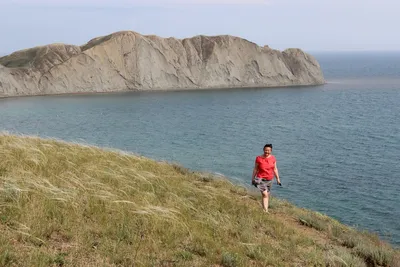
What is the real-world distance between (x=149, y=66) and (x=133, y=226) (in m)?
105

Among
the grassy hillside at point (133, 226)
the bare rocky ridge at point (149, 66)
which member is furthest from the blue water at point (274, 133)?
the bare rocky ridge at point (149, 66)

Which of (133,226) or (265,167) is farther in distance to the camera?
(265,167)

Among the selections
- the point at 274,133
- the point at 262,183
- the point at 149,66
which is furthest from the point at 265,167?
the point at 149,66

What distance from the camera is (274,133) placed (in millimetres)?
46688

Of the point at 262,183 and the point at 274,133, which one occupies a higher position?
the point at 262,183

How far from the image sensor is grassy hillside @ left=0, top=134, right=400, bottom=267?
20.7 ft

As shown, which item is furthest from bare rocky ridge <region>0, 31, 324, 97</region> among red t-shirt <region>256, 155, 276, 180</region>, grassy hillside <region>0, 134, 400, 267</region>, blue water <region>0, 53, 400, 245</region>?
red t-shirt <region>256, 155, 276, 180</region>

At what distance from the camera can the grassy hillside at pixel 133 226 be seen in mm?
6297

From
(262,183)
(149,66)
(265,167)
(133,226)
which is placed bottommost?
(262,183)

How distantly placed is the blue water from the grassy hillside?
8.52m

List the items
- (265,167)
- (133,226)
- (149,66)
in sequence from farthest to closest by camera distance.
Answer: (149,66) < (265,167) < (133,226)

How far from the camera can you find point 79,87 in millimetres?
101625

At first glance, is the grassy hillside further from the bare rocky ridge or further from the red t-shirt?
the bare rocky ridge

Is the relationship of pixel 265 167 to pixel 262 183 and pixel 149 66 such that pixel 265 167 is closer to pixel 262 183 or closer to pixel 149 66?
pixel 262 183
